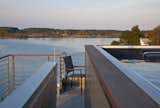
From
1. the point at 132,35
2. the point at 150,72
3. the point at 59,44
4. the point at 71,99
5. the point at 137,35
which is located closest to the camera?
the point at 150,72

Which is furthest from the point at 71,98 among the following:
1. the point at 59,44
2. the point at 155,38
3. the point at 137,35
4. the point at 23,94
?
the point at 59,44

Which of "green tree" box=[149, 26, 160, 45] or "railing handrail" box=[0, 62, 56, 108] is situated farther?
"green tree" box=[149, 26, 160, 45]

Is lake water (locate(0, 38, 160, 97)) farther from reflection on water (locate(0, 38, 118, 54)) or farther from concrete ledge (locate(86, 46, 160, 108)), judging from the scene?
concrete ledge (locate(86, 46, 160, 108))

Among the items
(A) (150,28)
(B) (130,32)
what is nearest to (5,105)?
(A) (150,28)

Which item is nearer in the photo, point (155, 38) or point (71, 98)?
point (71, 98)

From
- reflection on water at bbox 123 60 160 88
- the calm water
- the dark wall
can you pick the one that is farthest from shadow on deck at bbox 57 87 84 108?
reflection on water at bbox 123 60 160 88

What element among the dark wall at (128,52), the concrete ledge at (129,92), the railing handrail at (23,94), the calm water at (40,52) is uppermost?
the concrete ledge at (129,92)

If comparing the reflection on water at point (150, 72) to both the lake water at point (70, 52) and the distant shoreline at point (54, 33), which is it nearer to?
the lake water at point (70, 52)

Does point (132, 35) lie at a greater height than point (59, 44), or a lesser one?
greater

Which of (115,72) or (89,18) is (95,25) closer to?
(89,18)

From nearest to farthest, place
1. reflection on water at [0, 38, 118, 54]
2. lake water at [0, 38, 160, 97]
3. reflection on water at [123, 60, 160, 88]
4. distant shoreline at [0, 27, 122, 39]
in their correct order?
1. reflection on water at [123, 60, 160, 88]
2. lake water at [0, 38, 160, 97]
3. reflection on water at [0, 38, 118, 54]
4. distant shoreline at [0, 27, 122, 39]

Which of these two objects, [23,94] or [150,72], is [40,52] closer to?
[150,72]

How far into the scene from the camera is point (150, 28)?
44.1 ft

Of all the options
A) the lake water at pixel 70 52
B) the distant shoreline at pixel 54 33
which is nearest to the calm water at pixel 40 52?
the lake water at pixel 70 52
